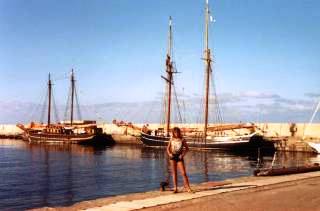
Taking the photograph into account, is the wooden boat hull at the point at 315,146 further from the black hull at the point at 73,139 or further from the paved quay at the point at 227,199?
the black hull at the point at 73,139

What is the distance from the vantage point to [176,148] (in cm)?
1341

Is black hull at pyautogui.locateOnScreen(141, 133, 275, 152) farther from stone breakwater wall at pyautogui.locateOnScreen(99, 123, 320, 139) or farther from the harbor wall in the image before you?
stone breakwater wall at pyautogui.locateOnScreen(99, 123, 320, 139)

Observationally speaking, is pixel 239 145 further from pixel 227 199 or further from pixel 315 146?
pixel 227 199

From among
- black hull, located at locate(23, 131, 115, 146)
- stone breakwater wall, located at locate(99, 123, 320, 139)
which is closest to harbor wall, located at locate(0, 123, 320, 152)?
stone breakwater wall, located at locate(99, 123, 320, 139)

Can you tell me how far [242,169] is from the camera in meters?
39.4

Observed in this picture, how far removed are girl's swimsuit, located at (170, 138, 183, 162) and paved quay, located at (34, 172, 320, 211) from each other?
43.3 inches

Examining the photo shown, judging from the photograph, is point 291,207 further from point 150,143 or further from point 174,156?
point 150,143

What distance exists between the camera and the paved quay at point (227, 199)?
11.2 m

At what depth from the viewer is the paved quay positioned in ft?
36.8

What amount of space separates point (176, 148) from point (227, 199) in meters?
2.20

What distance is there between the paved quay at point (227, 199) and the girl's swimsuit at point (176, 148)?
1101 millimetres

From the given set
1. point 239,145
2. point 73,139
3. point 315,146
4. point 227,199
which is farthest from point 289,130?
point 227,199

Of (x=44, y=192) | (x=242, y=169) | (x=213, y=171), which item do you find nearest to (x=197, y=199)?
(x=44, y=192)

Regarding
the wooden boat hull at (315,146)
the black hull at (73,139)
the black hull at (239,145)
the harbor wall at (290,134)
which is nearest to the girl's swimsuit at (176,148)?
the wooden boat hull at (315,146)
